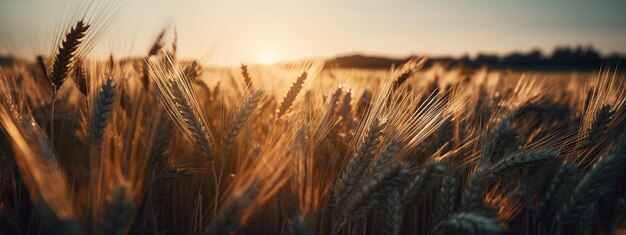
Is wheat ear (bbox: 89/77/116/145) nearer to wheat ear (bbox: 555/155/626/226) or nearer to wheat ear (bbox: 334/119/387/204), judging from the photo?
wheat ear (bbox: 334/119/387/204)

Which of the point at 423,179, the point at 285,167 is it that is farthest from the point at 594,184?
the point at 285,167

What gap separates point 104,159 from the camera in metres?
1.27

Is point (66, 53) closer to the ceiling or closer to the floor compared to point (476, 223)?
closer to the ceiling

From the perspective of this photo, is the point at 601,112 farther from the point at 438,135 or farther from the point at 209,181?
the point at 209,181

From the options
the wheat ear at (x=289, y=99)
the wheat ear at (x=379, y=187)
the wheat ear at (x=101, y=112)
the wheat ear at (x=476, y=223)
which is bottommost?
the wheat ear at (x=476, y=223)

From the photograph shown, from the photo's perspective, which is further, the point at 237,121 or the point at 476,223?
the point at 237,121

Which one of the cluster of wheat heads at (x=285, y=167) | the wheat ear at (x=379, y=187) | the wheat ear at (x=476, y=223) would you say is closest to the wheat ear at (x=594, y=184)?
the cluster of wheat heads at (x=285, y=167)

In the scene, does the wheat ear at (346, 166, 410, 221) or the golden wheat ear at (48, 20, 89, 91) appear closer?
the wheat ear at (346, 166, 410, 221)

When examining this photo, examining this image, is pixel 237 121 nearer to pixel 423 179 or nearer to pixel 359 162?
pixel 359 162

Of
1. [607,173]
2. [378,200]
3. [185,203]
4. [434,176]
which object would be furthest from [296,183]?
[185,203]

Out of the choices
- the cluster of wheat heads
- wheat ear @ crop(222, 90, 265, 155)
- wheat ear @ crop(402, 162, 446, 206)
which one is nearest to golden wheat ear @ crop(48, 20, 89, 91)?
the cluster of wheat heads

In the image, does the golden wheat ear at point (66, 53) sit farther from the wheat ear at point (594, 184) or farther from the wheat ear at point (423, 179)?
the wheat ear at point (594, 184)

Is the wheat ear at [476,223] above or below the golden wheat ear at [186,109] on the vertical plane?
below

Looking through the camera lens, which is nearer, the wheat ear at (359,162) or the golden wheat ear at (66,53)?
the wheat ear at (359,162)
